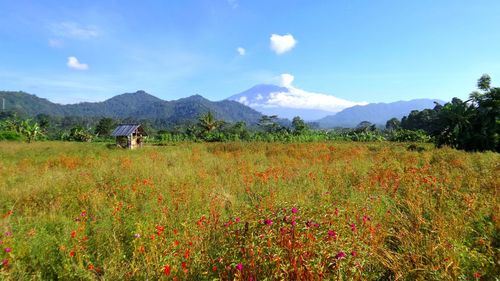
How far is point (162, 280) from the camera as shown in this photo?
2.56 m

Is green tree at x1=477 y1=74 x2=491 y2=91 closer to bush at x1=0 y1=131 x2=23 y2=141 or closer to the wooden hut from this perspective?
the wooden hut

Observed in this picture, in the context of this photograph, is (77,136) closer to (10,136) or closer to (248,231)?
(10,136)

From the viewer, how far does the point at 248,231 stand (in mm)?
2771

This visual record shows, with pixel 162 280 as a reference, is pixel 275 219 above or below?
above

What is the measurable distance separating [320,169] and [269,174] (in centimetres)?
183

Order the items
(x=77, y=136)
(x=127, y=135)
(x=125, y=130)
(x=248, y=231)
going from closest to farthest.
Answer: (x=248, y=231), (x=127, y=135), (x=125, y=130), (x=77, y=136)

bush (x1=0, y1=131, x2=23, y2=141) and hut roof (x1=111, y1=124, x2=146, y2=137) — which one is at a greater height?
hut roof (x1=111, y1=124, x2=146, y2=137)

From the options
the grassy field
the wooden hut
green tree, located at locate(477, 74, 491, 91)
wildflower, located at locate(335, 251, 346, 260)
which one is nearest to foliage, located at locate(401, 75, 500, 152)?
green tree, located at locate(477, 74, 491, 91)

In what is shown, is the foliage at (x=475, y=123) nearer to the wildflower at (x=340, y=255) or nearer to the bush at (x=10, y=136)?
the wildflower at (x=340, y=255)

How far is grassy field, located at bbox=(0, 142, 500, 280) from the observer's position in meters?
2.50

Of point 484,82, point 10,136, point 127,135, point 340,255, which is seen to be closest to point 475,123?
point 484,82

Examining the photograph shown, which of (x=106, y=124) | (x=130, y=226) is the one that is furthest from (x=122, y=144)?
(x=106, y=124)

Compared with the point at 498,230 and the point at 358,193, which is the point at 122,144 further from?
the point at 498,230

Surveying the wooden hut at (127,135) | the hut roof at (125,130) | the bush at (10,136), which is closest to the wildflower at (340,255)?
the wooden hut at (127,135)
